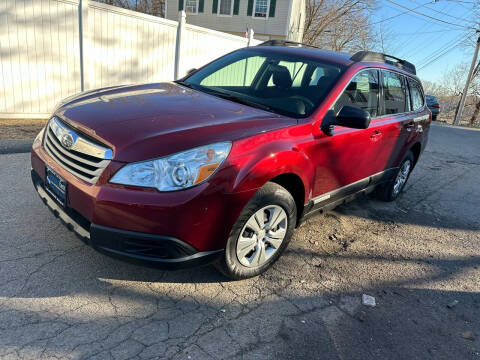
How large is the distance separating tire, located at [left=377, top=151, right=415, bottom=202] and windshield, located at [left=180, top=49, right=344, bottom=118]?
2.00 meters

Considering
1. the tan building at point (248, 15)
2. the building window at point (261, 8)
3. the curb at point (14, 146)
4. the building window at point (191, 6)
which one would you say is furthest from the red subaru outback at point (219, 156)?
the building window at point (191, 6)

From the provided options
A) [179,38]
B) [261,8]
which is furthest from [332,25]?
[179,38]

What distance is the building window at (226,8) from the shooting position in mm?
24391

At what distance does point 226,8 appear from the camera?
24562 millimetres

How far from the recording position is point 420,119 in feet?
16.9

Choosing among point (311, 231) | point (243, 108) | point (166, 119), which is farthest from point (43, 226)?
point (311, 231)

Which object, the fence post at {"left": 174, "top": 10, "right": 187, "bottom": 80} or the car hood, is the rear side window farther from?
the fence post at {"left": 174, "top": 10, "right": 187, "bottom": 80}

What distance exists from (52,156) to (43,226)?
0.89 metres

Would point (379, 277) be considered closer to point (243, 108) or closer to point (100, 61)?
point (243, 108)

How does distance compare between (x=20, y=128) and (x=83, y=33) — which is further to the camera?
(x=83, y=33)

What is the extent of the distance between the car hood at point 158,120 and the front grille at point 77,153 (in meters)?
0.06

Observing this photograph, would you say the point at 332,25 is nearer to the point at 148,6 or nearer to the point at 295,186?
the point at 148,6

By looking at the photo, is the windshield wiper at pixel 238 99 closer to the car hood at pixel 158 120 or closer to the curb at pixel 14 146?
the car hood at pixel 158 120

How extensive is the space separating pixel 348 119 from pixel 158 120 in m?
1.57
